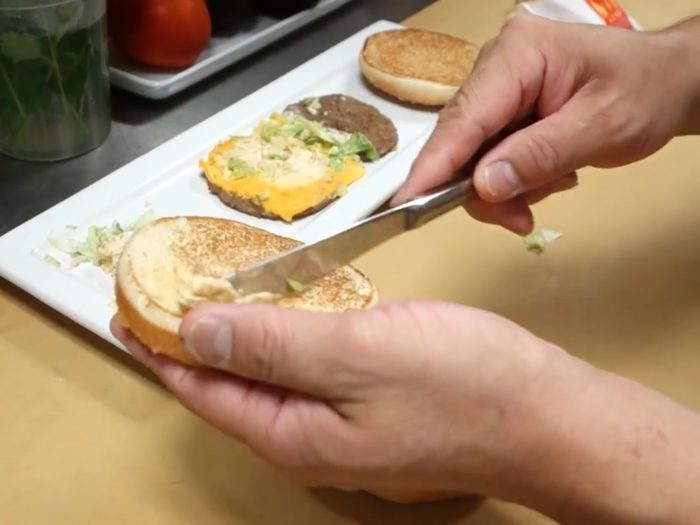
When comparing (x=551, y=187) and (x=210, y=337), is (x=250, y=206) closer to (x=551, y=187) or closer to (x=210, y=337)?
(x=551, y=187)

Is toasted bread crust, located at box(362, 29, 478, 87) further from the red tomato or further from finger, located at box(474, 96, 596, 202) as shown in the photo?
finger, located at box(474, 96, 596, 202)

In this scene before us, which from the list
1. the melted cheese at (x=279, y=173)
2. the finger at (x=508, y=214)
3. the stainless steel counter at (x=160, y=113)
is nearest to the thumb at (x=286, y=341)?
the finger at (x=508, y=214)

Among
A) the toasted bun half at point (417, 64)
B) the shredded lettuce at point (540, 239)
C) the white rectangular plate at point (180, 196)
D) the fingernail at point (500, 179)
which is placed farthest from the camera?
the toasted bun half at point (417, 64)

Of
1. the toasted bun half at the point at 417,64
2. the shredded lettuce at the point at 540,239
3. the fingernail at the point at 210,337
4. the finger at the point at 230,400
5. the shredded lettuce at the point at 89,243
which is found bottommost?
the shredded lettuce at the point at 89,243

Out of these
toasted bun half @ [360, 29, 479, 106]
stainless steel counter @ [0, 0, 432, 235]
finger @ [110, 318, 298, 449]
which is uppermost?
finger @ [110, 318, 298, 449]

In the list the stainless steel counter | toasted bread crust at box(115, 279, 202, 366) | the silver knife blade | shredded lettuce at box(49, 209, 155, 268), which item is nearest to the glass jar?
the stainless steel counter

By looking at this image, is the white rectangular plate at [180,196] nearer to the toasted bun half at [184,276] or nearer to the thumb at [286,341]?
the toasted bun half at [184,276]
